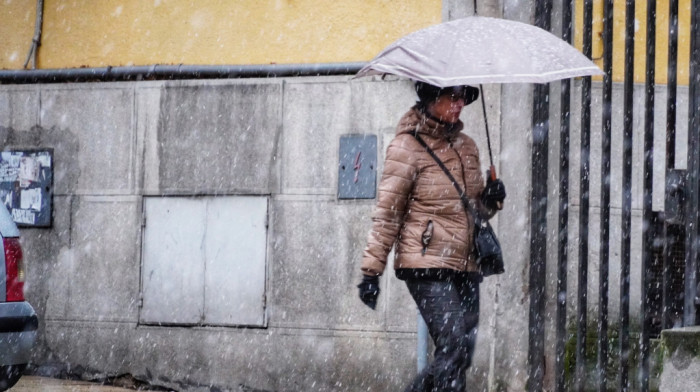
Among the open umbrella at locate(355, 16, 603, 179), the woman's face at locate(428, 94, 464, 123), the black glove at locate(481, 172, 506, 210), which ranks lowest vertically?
the black glove at locate(481, 172, 506, 210)

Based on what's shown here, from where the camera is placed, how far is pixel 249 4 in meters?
8.28

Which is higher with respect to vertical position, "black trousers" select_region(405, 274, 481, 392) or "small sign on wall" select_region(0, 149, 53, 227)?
"small sign on wall" select_region(0, 149, 53, 227)

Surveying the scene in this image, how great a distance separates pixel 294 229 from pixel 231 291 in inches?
27.3

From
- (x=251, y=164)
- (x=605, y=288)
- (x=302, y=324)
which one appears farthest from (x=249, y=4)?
(x=605, y=288)

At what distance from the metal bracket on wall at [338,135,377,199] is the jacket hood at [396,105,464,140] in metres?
2.05

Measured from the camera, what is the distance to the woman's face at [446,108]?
567 centimetres

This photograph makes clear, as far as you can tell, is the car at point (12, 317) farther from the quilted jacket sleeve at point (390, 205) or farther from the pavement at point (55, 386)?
the quilted jacket sleeve at point (390, 205)

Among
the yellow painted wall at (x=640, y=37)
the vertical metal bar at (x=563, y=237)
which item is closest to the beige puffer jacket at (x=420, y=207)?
the vertical metal bar at (x=563, y=237)

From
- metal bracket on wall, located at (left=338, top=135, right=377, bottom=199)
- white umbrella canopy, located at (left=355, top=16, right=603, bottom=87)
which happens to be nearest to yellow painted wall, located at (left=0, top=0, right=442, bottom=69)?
metal bracket on wall, located at (left=338, top=135, right=377, bottom=199)

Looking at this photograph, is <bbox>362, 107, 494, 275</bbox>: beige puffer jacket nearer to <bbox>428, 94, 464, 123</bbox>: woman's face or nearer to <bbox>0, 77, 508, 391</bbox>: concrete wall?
<bbox>428, 94, 464, 123</bbox>: woman's face

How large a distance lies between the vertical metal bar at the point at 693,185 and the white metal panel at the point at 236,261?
372 cm

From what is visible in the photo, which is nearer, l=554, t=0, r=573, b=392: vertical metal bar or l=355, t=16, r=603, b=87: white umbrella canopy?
l=355, t=16, r=603, b=87: white umbrella canopy

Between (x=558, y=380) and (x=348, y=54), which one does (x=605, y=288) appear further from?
(x=348, y=54)

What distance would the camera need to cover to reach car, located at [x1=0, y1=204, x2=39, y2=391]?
595 cm
